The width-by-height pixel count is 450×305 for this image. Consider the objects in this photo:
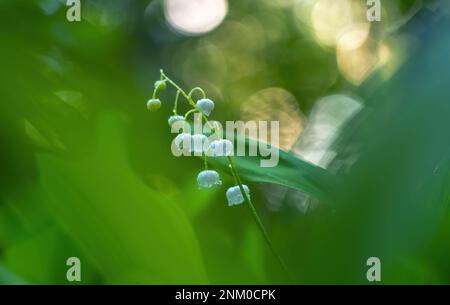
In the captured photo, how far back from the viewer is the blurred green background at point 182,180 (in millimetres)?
328

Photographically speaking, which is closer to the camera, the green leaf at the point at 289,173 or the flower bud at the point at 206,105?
the green leaf at the point at 289,173

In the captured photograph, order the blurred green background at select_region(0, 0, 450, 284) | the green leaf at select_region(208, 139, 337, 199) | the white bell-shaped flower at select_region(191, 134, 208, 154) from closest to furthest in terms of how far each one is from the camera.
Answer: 1. the blurred green background at select_region(0, 0, 450, 284)
2. the green leaf at select_region(208, 139, 337, 199)
3. the white bell-shaped flower at select_region(191, 134, 208, 154)

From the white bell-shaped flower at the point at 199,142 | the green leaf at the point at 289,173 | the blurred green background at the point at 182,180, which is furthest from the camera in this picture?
the white bell-shaped flower at the point at 199,142

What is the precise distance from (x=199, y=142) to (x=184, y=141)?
0.02 meters

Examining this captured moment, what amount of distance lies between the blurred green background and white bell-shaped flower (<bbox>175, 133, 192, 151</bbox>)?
0.12ft

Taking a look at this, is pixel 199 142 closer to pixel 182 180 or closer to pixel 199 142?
pixel 199 142

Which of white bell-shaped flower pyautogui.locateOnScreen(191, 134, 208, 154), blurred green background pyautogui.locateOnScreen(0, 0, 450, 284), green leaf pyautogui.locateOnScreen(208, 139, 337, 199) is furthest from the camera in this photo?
white bell-shaped flower pyautogui.locateOnScreen(191, 134, 208, 154)

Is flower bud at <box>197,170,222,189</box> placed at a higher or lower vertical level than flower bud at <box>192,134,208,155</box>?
lower

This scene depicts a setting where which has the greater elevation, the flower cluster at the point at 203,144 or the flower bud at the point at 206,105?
the flower bud at the point at 206,105

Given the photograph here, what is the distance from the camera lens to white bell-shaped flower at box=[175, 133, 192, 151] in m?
0.57

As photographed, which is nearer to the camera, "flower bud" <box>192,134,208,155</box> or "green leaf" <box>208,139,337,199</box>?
"green leaf" <box>208,139,337,199</box>

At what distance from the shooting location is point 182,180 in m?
0.66

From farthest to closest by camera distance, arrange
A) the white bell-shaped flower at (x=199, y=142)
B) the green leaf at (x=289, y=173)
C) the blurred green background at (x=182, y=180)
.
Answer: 1. the white bell-shaped flower at (x=199, y=142)
2. the green leaf at (x=289, y=173)
3. the blurred green background at (x=182, y=180)

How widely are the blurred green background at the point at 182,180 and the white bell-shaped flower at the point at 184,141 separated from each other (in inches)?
1.5
